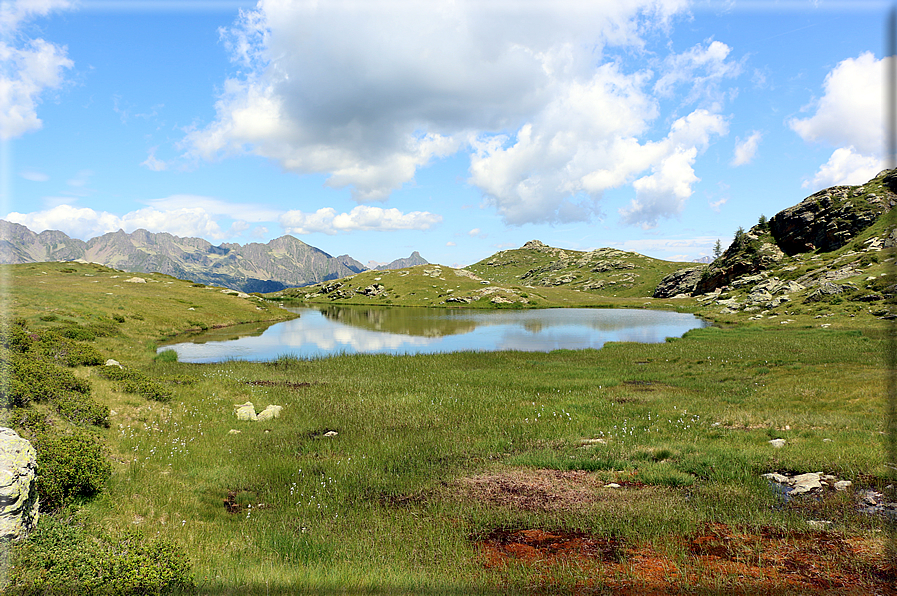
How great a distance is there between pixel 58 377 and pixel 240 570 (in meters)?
16.2

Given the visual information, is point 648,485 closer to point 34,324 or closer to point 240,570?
point 240,570

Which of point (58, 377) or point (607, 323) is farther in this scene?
point (607, 323)

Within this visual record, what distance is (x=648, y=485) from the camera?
12953 mm

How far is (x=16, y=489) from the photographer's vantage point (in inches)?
305

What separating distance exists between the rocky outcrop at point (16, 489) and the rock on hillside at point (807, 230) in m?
162

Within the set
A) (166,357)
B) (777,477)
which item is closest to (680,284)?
(166,357)

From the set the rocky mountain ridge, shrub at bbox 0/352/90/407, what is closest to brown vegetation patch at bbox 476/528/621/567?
shrub at bbox 0/352/90/407

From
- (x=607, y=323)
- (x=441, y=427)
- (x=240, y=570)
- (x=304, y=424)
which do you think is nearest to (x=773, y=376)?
(x=441, y=427)

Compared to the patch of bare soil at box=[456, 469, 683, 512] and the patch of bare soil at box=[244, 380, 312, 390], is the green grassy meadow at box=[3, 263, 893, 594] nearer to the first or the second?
the patch of bare soil at box=[456, 469, 683, 512]

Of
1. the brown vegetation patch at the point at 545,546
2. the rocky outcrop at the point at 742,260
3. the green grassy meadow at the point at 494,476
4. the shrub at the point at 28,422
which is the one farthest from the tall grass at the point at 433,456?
the rocky outcrop at the point at 742,260

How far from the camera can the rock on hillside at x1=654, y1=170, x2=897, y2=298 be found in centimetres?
12512

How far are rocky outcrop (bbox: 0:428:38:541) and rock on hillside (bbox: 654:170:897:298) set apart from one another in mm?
162049

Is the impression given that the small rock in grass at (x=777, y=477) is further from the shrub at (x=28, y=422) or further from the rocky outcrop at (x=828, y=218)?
the rocky outcrop at (x=828, y=218)

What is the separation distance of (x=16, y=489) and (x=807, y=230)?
607 feet
